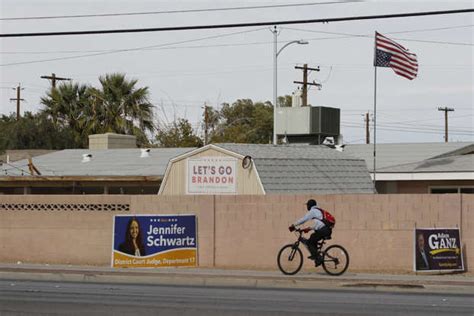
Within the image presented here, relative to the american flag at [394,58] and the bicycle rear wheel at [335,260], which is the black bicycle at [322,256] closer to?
the bicycle rear wheel at [335,260]

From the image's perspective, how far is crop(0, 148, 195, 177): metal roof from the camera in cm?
3566

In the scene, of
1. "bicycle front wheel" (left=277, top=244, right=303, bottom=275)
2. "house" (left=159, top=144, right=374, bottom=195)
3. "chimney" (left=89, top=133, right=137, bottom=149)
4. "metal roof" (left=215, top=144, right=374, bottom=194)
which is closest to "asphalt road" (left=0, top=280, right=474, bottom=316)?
"bicycle front wheel" (left=277, top=244, right=303, bottom=275)

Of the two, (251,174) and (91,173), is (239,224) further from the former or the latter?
(91,173)

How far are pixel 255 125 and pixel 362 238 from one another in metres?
58.2

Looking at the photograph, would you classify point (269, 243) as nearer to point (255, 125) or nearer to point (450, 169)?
point (450, 169)

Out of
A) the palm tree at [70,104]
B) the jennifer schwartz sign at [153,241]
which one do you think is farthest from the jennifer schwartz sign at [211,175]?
the palm tree at [70,104]

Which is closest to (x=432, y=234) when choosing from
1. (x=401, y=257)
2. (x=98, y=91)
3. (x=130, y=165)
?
(x=401, y=257)

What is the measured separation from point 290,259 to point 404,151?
18.2m

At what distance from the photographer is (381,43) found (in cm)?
2853

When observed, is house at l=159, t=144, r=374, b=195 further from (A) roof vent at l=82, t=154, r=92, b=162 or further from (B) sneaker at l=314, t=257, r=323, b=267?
(A) roof vent at l=82, t=154, r=92, b=162

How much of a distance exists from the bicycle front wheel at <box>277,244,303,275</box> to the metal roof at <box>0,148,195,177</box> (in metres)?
12.8

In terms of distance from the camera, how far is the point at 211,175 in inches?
1120

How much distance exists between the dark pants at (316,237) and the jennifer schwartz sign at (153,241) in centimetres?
378

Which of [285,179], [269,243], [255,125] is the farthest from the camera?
[255,125]
